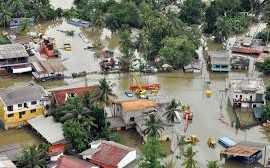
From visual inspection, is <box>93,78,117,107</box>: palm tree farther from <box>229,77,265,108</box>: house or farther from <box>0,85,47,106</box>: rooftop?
<box>229,77,265,108</box>: house

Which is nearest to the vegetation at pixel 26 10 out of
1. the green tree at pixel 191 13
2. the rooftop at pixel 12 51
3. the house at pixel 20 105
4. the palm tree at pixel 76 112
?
the rooftop at pixel 12 51

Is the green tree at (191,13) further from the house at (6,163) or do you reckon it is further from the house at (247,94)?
the house at (6,163)

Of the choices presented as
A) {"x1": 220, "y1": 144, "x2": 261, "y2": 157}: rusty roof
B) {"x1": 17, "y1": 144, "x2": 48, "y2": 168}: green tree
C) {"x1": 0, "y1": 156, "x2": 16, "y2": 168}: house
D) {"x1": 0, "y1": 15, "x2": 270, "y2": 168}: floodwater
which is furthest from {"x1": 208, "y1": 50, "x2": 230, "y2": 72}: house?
{"x1": 0, "y1": 156, "x2": 16, "y2": 168}: house

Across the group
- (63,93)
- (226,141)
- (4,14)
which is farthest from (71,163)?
(4,14)

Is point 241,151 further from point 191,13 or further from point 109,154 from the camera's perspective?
point 191,13

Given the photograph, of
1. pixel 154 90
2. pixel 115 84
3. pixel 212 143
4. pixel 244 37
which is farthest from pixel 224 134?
pixel 244 37

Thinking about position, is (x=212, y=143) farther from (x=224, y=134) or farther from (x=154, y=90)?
(x=154, y=90)
